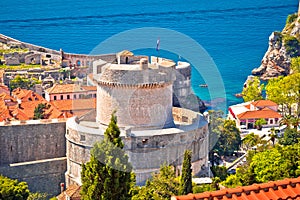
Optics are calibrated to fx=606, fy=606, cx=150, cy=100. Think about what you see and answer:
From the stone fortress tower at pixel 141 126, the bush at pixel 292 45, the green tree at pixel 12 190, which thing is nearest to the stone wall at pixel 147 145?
the stone fortress tower at pixel 141 126

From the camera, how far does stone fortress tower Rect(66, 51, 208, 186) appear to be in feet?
65.3

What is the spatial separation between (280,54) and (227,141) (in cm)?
3127

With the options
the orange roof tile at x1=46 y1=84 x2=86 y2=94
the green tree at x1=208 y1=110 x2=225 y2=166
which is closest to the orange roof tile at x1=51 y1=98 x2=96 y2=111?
the orange roof tile at x1=46 y1=84 x2=86 y2=94

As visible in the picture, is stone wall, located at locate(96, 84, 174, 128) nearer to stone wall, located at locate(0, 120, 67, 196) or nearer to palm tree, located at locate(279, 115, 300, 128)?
stone wall, located at locate(0, 120, 67, 196)

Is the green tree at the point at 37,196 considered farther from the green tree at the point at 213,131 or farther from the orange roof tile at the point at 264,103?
the orange roof tile at the point at 264,103

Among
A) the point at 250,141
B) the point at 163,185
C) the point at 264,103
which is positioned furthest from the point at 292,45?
the point at 163,185

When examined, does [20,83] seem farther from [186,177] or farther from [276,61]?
[186,177]

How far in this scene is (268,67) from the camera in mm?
59062

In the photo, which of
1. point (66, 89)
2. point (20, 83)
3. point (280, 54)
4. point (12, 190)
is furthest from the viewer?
point (280, 54)

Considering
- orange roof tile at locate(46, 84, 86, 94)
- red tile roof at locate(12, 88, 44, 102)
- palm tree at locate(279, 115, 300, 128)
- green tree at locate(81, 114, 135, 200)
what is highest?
orange roof tile at locate(46, 84, 86, 94)

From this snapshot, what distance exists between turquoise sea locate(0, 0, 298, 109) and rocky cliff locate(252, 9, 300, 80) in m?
3.10

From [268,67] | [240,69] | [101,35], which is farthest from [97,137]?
[101,35]

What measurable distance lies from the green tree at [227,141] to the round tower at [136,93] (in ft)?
25.6

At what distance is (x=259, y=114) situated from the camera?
1447 inches
